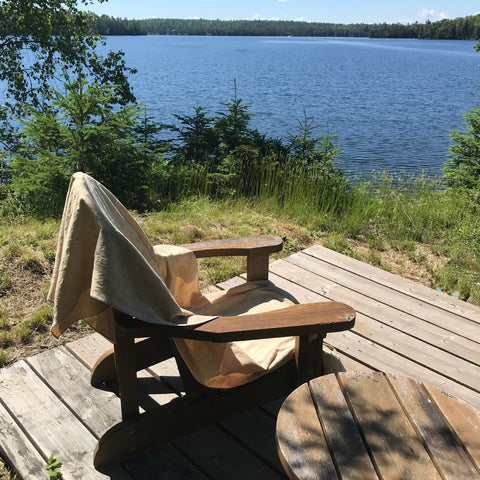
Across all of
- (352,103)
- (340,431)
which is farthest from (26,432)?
(352,103)

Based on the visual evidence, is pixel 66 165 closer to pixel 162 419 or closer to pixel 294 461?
pixel 162 419

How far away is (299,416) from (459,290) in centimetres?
259

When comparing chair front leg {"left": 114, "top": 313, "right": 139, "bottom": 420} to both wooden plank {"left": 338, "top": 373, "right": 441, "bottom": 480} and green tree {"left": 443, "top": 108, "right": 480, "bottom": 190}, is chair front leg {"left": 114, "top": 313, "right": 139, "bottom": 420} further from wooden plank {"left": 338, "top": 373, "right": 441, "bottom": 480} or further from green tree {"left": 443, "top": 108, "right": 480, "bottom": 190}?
green tree {"left": 443, "top": 108, "right": 480, "bottom": 190}

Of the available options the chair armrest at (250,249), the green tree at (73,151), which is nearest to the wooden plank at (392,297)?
the chair armrest at (250,249)

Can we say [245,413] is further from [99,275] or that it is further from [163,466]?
[99,275]

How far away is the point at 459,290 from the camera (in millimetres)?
3615

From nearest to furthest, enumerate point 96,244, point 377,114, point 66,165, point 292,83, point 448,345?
point 96,244, point 448,345, point 66,165, point 377,114, point 292,83

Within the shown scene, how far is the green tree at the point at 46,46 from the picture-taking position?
758cm

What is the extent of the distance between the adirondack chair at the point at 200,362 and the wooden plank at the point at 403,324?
3.33 ft

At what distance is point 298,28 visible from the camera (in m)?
99.6

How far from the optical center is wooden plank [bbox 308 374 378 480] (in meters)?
1.29

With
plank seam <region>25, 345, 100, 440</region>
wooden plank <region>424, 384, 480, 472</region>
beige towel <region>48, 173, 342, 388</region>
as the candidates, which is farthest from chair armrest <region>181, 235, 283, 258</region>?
wooden plank <region>424, 384, 480, 472</region>

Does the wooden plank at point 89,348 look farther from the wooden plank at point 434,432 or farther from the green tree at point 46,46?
the green tree at point 46,46

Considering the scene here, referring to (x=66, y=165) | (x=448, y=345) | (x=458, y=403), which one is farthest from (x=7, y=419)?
(x=66, y=165)
